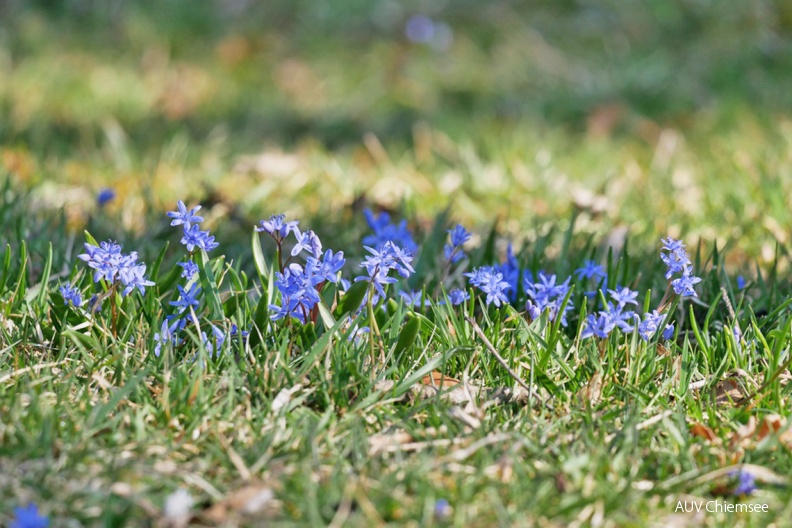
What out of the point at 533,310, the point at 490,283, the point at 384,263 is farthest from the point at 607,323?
the point at 384,263

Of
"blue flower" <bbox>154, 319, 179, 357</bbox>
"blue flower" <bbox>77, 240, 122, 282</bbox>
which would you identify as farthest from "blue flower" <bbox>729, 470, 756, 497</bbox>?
"blue flower" <bbox>77, 240, 122, 282</bbox>

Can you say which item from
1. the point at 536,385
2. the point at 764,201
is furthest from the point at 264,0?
the point at 536,385

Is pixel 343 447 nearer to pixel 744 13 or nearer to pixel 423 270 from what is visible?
pixel 423 270

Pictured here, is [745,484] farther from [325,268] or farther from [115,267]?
[115,267]

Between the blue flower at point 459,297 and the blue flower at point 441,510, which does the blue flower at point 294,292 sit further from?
the blue flower at point 441,510

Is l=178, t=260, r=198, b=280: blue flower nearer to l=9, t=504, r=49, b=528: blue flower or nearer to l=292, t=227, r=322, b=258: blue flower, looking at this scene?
l=292, t=227, r=322, b=258: blue flower

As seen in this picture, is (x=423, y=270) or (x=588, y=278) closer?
(x=588, y=278)

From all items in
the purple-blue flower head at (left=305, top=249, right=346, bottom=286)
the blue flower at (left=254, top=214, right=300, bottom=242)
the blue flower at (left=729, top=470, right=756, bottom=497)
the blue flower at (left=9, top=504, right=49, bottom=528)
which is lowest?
the blue flower at (left=729, top=470, right=756, bottom=497)
